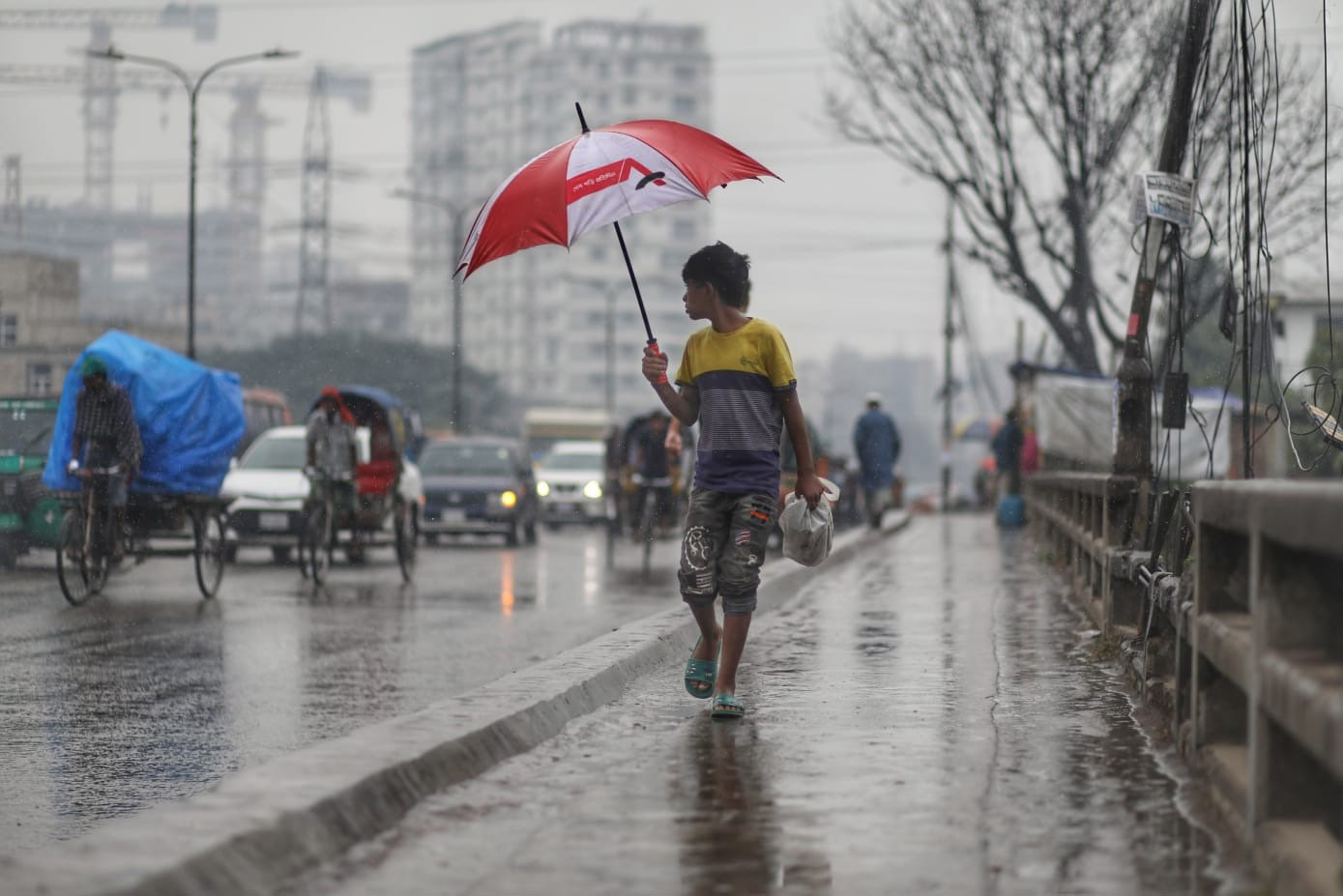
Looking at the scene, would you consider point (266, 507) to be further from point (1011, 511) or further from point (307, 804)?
point (307, 804)

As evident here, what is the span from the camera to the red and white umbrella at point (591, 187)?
7.38 meters

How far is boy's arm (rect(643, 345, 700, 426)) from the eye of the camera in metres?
7.05

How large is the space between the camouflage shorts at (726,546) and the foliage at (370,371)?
219 ft

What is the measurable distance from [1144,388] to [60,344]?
101 feet

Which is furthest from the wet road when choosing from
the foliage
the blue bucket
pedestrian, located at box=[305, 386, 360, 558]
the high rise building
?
the high rise building

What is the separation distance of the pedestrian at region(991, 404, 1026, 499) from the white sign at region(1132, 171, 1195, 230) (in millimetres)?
22672

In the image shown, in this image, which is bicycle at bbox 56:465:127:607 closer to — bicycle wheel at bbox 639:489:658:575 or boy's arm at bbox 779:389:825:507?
bicycle wheel at bbox 639:489:658:575

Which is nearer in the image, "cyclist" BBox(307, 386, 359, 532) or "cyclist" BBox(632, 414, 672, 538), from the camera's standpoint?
"cyclist" BBox(307, 386, 359, 532)

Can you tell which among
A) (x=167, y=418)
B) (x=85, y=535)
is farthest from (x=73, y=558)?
(x=167, y=418)

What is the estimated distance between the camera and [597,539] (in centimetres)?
3262

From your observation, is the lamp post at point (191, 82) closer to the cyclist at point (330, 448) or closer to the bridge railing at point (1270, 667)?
the cyclist at point (330, 448)

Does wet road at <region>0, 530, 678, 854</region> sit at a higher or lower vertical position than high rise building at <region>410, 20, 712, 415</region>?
lower

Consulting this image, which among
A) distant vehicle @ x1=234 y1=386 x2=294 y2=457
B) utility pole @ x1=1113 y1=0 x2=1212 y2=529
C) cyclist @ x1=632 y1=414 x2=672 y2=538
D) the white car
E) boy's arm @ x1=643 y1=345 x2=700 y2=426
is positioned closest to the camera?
boy's arm @ x1=643 y1=345 x2=700 y2=426

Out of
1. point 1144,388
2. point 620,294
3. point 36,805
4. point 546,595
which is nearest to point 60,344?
point 546,595
